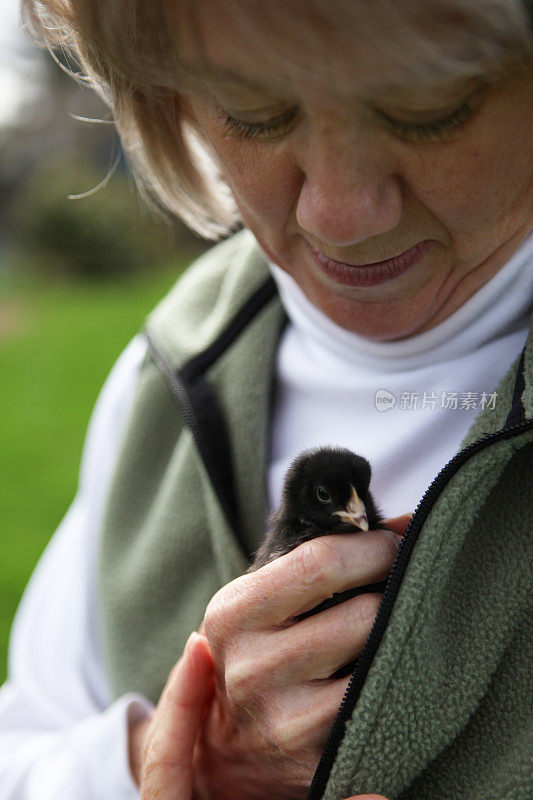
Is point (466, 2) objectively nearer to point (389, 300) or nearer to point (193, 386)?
point (389, 300)

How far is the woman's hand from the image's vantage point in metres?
0.97

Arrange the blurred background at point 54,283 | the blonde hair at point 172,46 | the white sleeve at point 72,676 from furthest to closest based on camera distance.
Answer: the blurred background at point 54,283, the white sleeve at point 72,676, the blonde hair at point 172,46

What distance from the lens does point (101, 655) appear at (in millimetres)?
1618

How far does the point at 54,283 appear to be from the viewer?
10.3m

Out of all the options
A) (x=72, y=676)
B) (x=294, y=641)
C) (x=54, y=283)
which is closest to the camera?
(x=294, y=641)

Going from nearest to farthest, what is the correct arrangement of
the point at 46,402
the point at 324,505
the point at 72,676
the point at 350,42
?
the point at 350,42, the point at 324,505, the point at 72,676, the point at 46,402

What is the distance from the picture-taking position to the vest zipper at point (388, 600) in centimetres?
93

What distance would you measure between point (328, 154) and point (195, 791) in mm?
934

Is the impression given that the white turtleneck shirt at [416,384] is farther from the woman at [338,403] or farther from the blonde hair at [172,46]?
the blonde hair at [172,46]

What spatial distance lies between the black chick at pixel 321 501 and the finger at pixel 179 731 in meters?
0.16

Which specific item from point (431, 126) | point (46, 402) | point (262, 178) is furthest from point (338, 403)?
point (46, 402)

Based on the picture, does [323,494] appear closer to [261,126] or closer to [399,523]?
[399,523]

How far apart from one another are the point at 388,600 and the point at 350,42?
58 centimetres

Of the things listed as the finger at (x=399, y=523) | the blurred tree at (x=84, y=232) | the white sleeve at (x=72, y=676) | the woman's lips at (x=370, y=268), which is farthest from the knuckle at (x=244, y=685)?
the blurred tree at (x=84, y=232)
